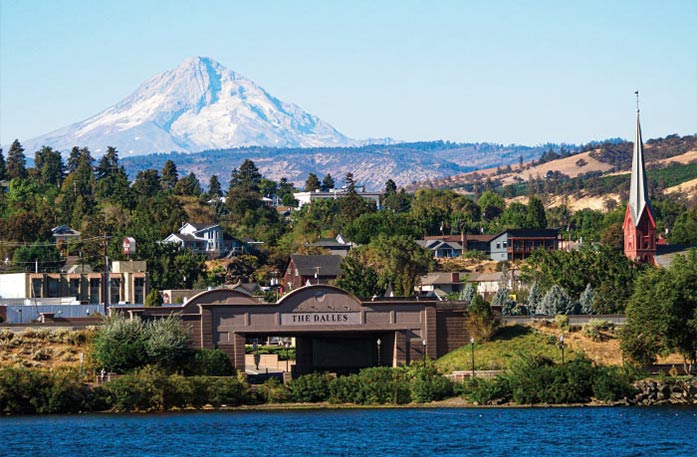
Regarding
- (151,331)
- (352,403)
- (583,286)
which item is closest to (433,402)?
(352,403)

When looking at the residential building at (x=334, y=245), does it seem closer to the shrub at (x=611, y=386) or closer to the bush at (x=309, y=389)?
the bush at (x=309, y=389)

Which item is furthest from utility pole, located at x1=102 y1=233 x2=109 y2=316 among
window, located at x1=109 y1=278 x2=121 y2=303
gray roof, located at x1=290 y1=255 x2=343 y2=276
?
gray roof, located at x1=290 y1=255 x2=343 y2=276

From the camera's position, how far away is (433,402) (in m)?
75.1

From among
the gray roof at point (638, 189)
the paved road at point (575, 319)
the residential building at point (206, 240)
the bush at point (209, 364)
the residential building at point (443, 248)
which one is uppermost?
the gray roof at point (638, 189)

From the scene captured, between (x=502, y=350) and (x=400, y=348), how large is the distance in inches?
Result: 251

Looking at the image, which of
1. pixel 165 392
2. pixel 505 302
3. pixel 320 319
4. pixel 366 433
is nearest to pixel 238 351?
pixel 320 319

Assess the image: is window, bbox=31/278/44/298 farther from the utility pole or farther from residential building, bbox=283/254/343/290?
residential building, bbox=283/254/343/290

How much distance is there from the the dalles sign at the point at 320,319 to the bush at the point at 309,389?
7822 millimetres

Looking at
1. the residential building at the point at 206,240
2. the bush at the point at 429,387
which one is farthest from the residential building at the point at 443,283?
the bush at the point at 429,387

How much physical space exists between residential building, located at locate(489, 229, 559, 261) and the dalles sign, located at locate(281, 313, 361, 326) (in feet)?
295

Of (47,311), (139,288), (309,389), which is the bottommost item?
(309,389)

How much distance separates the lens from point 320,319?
277 ft

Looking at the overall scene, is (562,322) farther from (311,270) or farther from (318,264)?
(318,264)

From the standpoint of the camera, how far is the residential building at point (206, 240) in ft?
582
